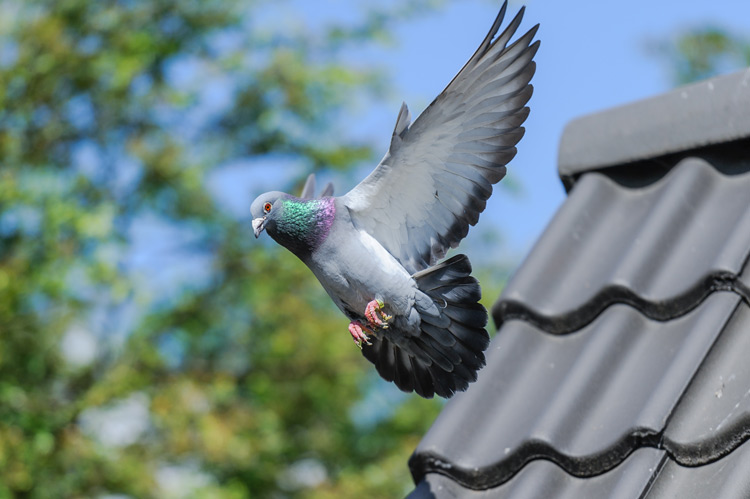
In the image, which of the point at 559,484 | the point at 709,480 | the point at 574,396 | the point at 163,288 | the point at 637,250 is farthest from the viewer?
the point at 163,288

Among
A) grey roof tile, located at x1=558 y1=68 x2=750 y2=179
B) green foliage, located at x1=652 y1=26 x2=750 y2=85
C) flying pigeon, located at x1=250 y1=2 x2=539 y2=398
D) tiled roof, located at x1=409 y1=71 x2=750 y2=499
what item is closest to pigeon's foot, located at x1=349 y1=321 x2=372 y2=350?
flying pigeon, located at x1=250 y1=2 x2=539 y2=398

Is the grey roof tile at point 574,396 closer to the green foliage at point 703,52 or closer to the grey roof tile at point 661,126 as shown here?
the grey roof tile at point 661,126

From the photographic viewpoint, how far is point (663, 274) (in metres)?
1.87

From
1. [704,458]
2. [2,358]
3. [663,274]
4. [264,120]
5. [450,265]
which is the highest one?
[264,120]

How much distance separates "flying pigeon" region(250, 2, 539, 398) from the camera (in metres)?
1.44

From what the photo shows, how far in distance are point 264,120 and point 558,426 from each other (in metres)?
7.08

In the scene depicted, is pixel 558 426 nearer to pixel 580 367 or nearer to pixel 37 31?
pixel 580 367

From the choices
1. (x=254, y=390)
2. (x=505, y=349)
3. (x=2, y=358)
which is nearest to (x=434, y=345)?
(x=505, y=349)

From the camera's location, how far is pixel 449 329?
1.55m

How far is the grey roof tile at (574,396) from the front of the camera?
5.24ft

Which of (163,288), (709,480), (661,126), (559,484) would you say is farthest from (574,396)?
(163,288)

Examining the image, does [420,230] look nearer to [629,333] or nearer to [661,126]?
[629,333]

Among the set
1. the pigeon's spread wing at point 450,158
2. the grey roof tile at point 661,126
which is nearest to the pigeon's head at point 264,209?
the pigeon's spread wing at point 450,158

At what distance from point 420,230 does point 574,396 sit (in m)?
0.44
